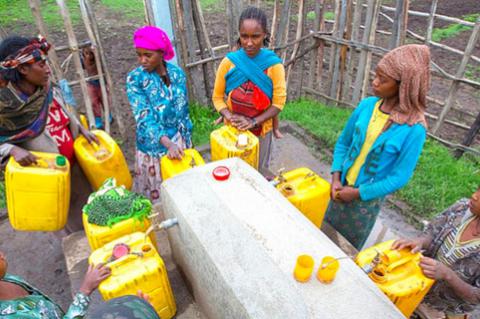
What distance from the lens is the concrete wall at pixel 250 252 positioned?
3.67 feet

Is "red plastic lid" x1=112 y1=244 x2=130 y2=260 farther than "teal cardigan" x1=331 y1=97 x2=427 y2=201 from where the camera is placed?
No

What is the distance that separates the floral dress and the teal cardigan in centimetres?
166

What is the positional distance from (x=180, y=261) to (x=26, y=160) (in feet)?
3.81

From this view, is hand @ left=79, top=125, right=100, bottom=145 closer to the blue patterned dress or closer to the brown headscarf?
the blue patterned dress

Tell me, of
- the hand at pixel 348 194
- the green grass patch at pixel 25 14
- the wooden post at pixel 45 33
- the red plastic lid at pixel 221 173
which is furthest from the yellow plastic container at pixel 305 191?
the green grass patch at pixel 25 14

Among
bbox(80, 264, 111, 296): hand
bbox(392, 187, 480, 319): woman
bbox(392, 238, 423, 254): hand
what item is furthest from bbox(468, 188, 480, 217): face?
bbox(80, 264, 111, 296): hand

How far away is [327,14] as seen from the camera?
10562mm

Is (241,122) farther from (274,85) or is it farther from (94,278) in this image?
(94,278)

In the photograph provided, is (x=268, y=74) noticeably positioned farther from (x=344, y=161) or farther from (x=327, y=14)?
(x=327, y=14)

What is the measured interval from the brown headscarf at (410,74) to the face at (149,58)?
1.47 meters

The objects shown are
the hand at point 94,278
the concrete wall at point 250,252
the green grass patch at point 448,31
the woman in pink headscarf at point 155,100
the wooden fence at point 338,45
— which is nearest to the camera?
the concrete wall at point 250,252

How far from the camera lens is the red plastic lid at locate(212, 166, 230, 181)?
1.63 metres

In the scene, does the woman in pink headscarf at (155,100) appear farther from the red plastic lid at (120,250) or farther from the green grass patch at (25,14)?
the green grass patch at (25,14)

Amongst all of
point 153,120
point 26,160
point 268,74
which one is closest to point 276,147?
point 268,74
